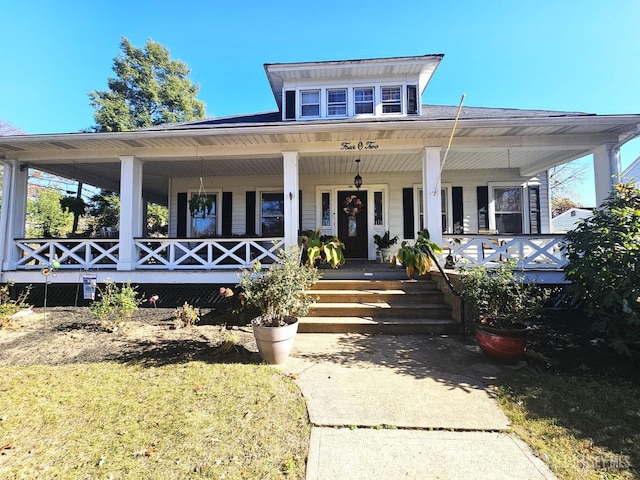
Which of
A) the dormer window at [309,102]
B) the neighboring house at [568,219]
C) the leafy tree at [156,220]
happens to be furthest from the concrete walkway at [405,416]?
the neighboring house at [568,219]

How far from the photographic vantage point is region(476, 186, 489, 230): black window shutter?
8906 millimetres

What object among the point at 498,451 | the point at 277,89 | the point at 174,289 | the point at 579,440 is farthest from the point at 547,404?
the point at 277,89

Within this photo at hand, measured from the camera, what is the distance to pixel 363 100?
873 centimetres

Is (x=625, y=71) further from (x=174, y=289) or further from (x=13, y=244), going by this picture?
(x=13, y=244)

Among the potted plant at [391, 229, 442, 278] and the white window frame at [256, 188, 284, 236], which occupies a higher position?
the white window frame at [256, 188, 284, 236]

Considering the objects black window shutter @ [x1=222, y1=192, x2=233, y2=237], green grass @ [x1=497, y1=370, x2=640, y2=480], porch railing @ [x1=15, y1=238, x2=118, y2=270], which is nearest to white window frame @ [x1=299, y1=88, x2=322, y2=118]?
black window shutter @ [x1=222, y1=192, x2=233, y2=237]

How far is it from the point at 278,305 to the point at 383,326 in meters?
1.94

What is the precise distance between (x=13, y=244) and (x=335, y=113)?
28.2ft

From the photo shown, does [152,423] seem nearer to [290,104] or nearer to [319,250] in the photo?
[319,250]

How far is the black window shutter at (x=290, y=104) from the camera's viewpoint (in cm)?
875

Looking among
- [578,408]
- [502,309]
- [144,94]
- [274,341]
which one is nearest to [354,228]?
[502,309]

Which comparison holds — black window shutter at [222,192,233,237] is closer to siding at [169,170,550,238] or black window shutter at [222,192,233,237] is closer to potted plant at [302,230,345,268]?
siding at [169,170,550,238]

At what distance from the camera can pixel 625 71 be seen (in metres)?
10.9

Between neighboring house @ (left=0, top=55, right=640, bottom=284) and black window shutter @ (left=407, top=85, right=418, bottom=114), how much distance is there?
3 centimetres
